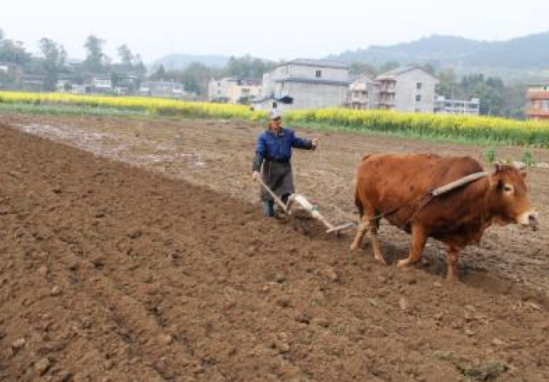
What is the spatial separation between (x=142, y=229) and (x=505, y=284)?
150 inches

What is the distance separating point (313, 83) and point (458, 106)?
25660mm

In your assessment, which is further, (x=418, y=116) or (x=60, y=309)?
(x=418, y=116)

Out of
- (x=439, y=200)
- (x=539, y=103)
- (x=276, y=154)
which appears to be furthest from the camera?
(x=539, y=103)

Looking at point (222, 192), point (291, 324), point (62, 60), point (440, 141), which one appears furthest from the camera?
point (62, 60)

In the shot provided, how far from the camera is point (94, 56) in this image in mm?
148875

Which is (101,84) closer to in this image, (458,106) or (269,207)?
(458,106)

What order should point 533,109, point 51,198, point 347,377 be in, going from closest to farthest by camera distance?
1. point 347,377
2. point 51,198
3. point 533,109

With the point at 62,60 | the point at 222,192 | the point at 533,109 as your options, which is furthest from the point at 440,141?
the point at 62,60

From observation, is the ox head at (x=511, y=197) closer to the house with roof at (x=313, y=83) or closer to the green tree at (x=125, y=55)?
the house with roof at (x=313, y=83)

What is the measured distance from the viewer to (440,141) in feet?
99.7

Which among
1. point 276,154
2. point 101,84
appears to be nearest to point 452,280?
point 276,154

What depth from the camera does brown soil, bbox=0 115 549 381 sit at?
529 centimetres

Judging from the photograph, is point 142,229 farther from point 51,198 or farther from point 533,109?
point 533,109

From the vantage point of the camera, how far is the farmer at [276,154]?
9.87 m
